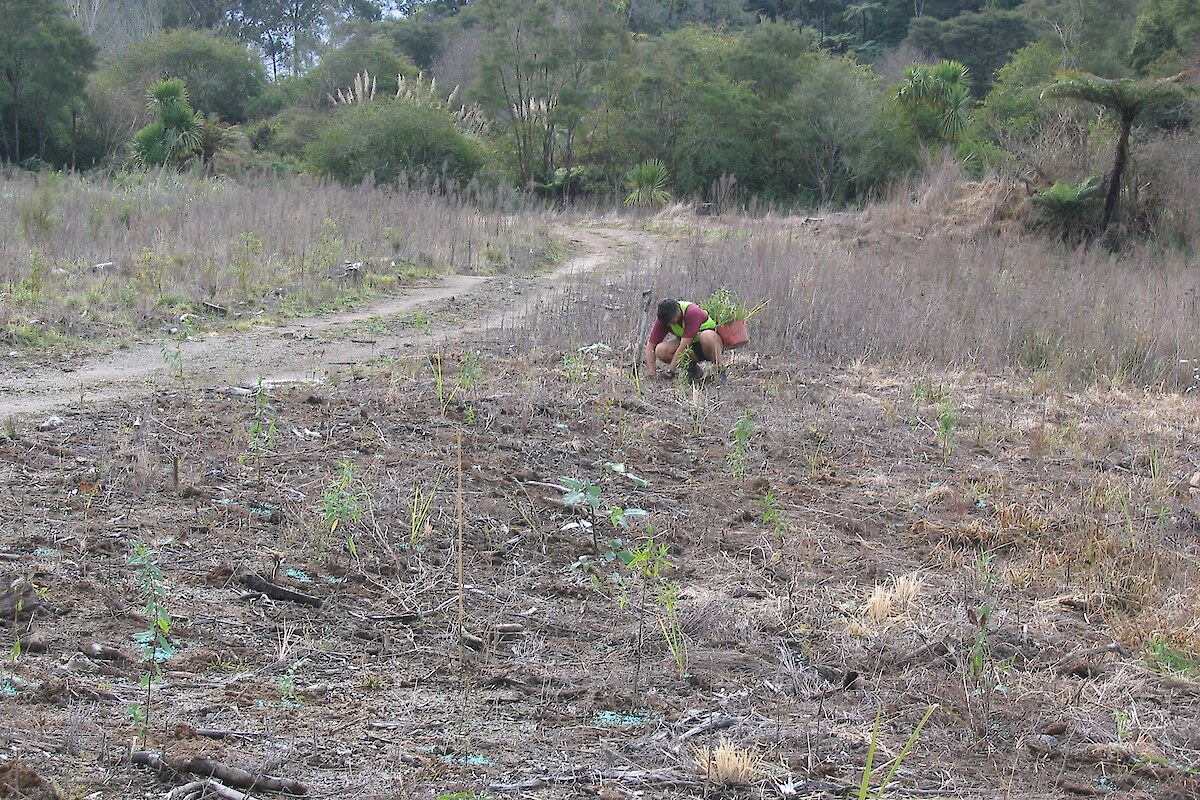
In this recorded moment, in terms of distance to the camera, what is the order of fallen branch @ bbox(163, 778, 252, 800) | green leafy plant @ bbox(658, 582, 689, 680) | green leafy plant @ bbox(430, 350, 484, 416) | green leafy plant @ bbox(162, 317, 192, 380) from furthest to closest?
green leafy plant @ bbox(162, 317, 192, 380) → green leafy plant @ bbox(430, 350, 484, 416) → green leafy plant @ bbox(658, 582, 689, 680) → fallen branch @ bbox(163, 778, 252, 800)

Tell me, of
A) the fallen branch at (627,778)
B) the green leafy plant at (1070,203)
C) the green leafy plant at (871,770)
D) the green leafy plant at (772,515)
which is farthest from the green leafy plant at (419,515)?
the green leafy plant at (1070,203)

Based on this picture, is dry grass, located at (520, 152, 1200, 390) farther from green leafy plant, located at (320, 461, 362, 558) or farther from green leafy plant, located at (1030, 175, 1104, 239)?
green leafy plant, located at (320, 461, 362, 558)

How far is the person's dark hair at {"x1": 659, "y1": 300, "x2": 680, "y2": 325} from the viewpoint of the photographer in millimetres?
7449

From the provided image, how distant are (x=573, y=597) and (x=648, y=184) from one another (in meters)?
23.4

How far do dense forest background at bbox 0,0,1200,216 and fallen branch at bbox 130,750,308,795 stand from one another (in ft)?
56.0

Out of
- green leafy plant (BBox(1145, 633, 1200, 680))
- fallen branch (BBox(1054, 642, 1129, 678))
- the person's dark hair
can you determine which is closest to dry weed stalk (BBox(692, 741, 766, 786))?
fallen branch (BBox(1054, 642, 1129, 678))

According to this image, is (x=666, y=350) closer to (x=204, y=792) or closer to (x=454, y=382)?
(x=454, y=382)

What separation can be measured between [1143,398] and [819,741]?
6.14m

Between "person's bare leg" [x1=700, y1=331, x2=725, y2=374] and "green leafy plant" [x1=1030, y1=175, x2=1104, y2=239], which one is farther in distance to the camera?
"green leafy plant" [x1=1030, y1=175, x2=1104, y2=239]

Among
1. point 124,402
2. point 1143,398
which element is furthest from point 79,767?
point 1143,398

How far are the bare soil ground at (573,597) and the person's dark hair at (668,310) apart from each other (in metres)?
0.78

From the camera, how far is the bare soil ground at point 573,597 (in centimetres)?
291

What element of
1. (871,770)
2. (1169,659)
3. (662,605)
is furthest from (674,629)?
(1169,659)

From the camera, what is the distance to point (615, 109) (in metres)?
30.2
